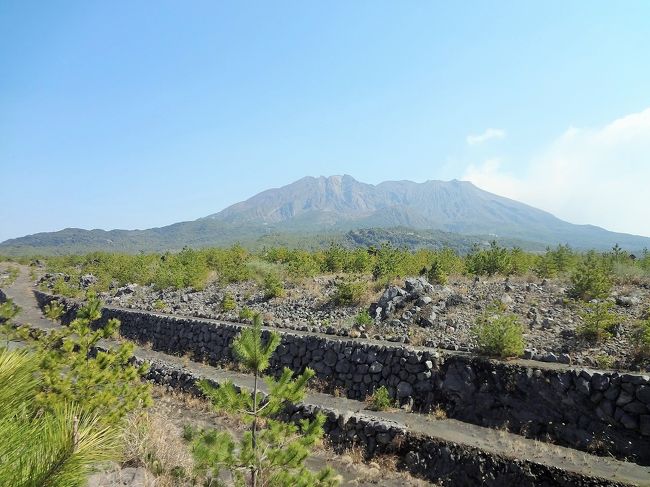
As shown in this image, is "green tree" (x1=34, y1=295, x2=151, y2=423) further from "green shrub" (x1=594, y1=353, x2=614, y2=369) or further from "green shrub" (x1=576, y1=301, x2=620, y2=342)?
"green shrub" (x1=576, y1=301, x2=620, y2=342)

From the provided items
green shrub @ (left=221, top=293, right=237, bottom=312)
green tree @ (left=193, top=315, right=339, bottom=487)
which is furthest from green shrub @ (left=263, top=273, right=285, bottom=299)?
green tree @ (left=193, top=315, right=339, bottom=487)

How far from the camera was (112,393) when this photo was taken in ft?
20.7

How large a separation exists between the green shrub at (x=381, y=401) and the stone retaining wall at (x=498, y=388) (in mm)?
273

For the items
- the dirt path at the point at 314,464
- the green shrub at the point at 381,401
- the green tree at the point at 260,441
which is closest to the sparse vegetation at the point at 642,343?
the dirt path at the point at 314,464

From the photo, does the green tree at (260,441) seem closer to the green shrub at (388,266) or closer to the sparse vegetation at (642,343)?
the sparse vegetation at (642,343)

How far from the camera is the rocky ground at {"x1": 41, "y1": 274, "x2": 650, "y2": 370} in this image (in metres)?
10.3

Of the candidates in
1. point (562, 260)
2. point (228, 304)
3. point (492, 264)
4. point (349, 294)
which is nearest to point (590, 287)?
point (492, 264)

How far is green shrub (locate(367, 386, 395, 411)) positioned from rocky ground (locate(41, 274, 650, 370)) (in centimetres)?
190

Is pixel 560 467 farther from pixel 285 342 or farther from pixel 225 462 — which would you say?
pixel 285 342

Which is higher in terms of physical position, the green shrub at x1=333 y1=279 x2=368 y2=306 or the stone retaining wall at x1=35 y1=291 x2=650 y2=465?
the green shrub at x1=333 y1=279 x2=368 y2=306

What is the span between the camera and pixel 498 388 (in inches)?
374

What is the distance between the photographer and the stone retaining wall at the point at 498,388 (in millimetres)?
8008

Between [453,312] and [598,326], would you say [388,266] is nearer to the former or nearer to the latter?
[453,312]

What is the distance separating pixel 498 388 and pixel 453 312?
4631 mm
